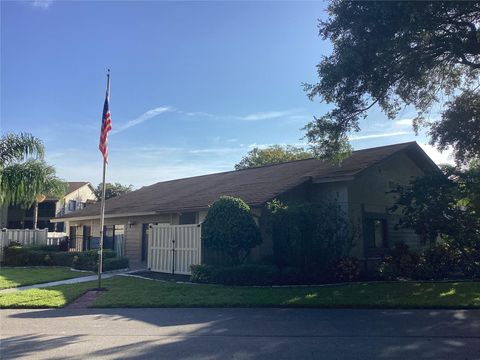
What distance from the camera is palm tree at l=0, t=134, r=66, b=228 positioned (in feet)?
67.4

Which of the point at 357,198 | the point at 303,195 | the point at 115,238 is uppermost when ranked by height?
the point at 303,195

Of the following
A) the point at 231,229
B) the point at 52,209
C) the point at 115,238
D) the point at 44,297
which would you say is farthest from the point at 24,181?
the point at 52,209

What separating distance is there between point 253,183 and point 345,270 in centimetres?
747

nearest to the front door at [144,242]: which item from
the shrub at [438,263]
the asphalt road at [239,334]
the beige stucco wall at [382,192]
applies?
the beige stucco wall at [382,192]

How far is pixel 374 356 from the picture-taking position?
6.23 meters

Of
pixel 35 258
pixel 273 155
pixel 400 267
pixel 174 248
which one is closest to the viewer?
pixel 400 267

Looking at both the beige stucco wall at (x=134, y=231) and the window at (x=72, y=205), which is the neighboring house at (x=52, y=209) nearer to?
the window at (x=72, y=205)

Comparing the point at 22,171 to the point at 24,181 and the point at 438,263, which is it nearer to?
the point at 24,181

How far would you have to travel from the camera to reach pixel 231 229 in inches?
562

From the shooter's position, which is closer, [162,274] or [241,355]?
[241,355]

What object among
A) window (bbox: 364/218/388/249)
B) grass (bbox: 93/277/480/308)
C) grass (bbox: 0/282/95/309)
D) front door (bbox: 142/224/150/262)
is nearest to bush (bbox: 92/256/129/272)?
front door (bbox: 142/224/150/262)

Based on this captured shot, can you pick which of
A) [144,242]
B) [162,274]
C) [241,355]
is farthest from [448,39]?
[144,242]

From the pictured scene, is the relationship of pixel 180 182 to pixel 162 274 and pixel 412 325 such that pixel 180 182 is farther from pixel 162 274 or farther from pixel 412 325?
pixel 412 325

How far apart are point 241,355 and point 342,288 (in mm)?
6907
